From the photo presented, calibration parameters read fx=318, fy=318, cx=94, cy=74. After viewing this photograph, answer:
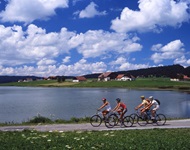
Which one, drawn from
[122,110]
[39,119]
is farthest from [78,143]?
[39,119]

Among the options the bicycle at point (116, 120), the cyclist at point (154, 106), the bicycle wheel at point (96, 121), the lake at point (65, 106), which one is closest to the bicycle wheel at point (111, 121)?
the bicycle at point (116, 120)

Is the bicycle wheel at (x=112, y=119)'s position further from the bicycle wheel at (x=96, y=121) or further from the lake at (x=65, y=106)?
the lake at (x=65, y=106)

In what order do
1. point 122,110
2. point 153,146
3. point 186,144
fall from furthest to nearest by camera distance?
point 122,110
point 186,144
point 153,146

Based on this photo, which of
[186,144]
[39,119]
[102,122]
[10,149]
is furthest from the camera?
[39,119]

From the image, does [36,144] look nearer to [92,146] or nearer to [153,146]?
[92,146]

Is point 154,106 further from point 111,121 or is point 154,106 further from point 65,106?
point 65,106

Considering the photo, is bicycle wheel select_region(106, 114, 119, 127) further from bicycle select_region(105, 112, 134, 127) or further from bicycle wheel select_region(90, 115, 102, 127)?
bicycle wheel select_region(90, 115, 102, 127)

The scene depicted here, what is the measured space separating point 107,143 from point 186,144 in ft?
10.6

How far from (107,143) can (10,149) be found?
12.7 feet

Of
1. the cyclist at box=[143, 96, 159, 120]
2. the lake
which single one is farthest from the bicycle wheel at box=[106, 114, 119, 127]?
the lake

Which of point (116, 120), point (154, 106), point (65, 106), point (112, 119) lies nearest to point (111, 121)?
point (112, 119)

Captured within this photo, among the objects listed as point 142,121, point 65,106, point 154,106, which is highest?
point 154,106

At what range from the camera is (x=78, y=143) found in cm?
1282

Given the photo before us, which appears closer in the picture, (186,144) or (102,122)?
(186,144)
